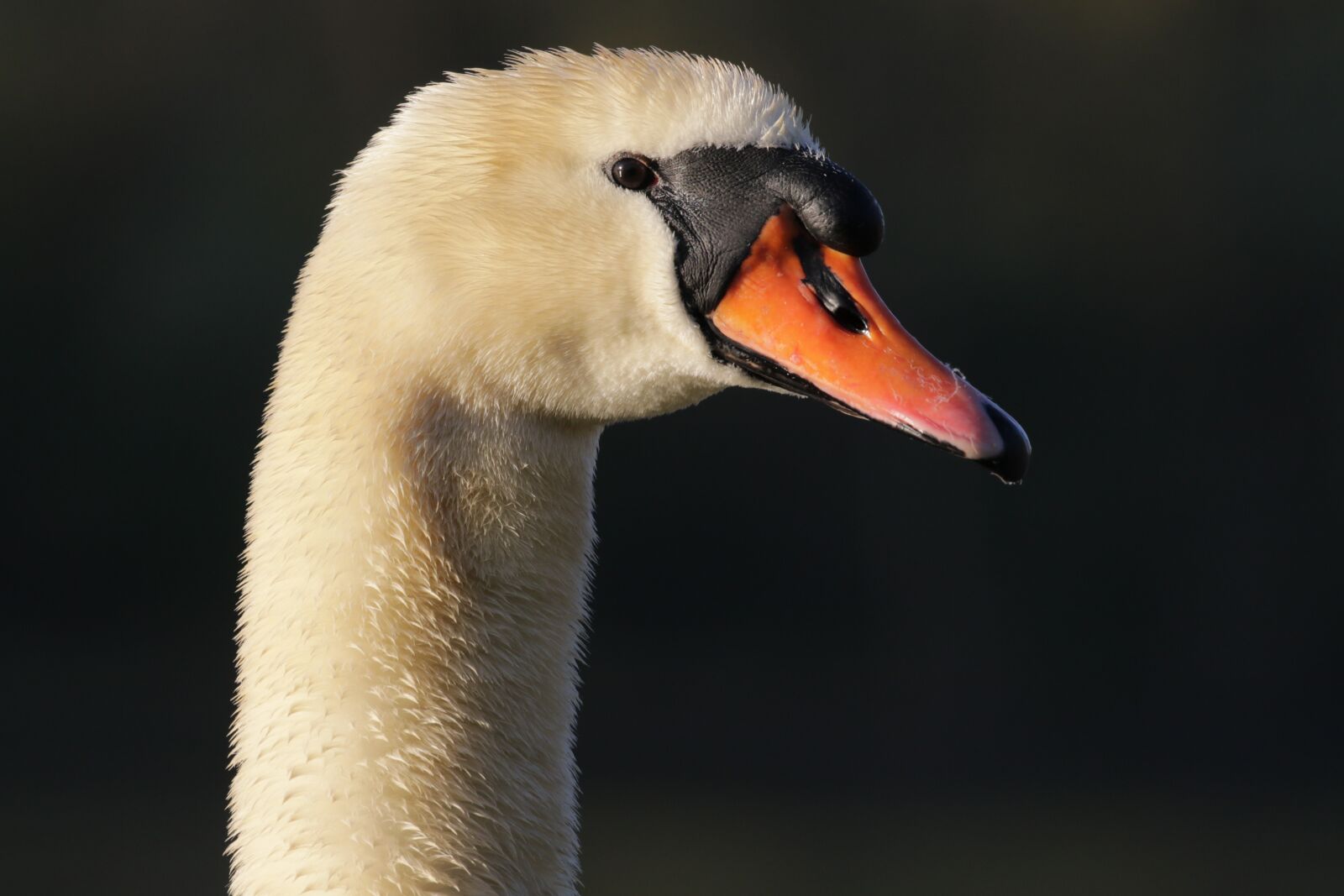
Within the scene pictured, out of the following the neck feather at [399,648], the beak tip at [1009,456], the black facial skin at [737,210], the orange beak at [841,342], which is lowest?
the neck feather at [399,648]

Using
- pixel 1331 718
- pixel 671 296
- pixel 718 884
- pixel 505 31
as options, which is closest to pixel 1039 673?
pixel 1331 718

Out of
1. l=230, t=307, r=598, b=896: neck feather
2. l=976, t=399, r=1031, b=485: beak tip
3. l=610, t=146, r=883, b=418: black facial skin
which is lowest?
l=230, t=307, r=598, b=896: neck feather

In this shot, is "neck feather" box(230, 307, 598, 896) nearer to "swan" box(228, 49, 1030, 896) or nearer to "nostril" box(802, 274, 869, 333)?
"swan" box(228, 49, 1030, 896)

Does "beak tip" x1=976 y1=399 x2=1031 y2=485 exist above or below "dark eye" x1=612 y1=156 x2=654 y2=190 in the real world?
below

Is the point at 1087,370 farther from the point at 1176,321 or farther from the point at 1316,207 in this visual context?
the point at 1316,207

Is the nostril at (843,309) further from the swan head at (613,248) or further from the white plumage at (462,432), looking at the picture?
the white plumage at (462,432)

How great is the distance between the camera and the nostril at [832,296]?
1.69m

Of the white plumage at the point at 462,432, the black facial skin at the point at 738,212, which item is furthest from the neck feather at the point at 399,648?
the black facial skin at the point at 738,212

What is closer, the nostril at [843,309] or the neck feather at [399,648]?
the neck feather at [399,648]

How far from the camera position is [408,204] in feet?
5.42

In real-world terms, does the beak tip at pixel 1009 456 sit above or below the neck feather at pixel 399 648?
above

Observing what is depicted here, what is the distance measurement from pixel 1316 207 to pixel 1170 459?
1.26m

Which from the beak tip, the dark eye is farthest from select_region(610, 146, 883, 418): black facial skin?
the beak tip

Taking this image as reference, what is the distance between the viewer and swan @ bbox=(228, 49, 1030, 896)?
162 cm
